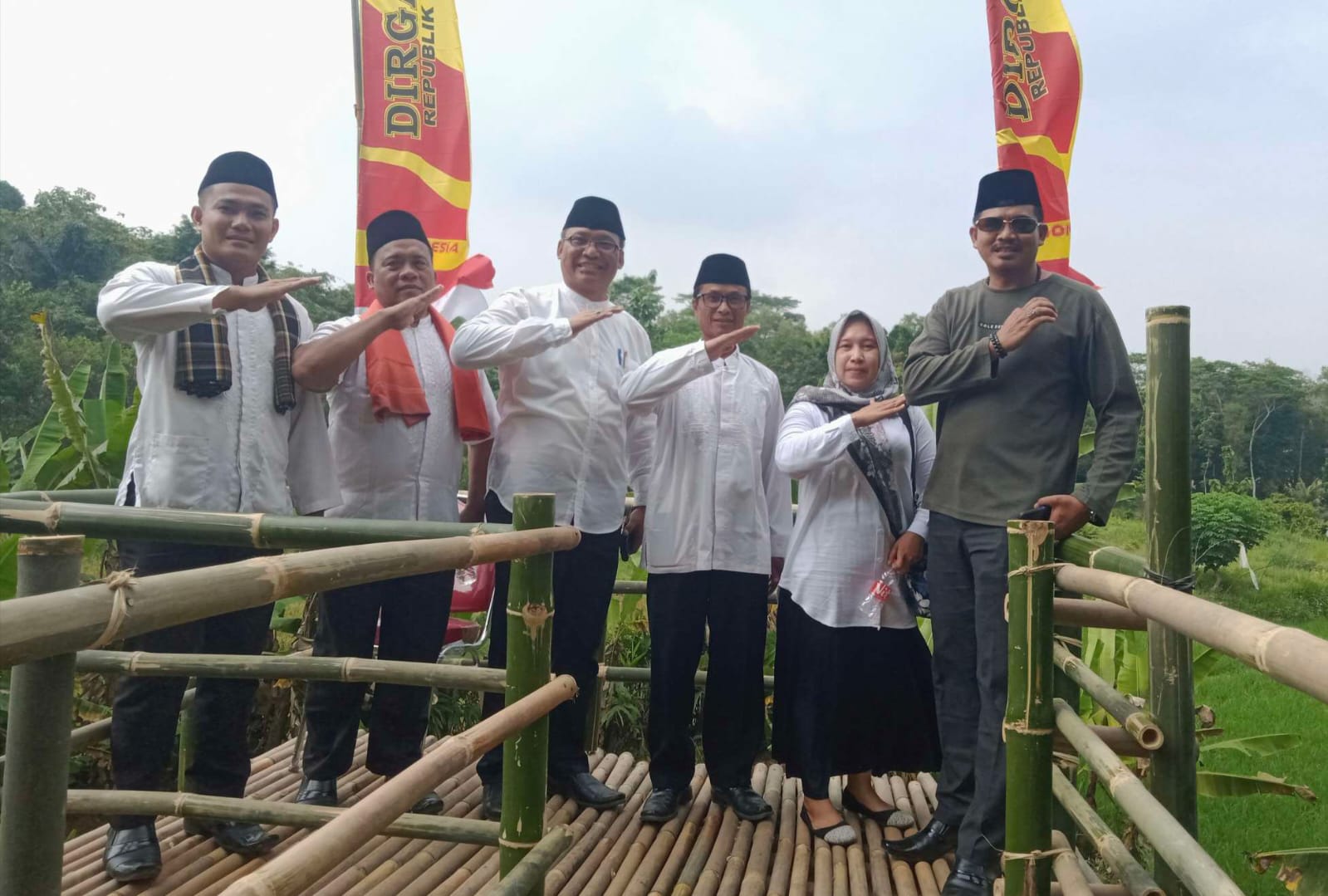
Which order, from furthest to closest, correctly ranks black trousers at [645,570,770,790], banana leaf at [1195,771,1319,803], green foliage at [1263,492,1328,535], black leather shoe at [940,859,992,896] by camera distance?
green foliage at [1263,492,1328,535] → banana leaf at [1195,771,1319,803] → black trousers at [645,570,770,790] → black leather shoe at [940,859,992,896]

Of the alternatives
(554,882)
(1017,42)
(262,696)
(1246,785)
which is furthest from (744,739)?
(1017,42)

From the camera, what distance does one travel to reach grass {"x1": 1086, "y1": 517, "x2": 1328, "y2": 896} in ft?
16.1

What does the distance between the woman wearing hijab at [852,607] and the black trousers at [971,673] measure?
10.2 inches

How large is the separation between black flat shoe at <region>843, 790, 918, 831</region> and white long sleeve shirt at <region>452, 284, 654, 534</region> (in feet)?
3.43

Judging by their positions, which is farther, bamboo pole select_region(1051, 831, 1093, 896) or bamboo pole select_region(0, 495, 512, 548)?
bamboo pole select_region(1051, 831, 1093, 896)

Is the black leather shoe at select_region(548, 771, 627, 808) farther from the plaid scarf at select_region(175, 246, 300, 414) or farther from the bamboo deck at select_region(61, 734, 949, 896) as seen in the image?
the plaid scarf at select_region(175, 246, 300, 414)

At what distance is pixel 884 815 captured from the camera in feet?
9.08

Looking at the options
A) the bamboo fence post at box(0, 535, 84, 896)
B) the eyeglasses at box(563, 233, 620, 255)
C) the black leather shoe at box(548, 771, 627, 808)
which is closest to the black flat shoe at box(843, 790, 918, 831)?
the black leather shoe at box(548, 771, 627, 808)

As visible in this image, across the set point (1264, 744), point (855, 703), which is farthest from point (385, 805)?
point (1264, 744)

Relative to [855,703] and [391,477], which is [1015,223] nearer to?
[855,703]

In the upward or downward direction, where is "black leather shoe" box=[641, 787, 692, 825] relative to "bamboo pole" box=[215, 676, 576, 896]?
downward

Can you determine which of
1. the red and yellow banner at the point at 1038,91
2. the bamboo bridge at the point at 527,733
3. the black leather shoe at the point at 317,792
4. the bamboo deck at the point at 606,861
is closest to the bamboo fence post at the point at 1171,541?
the bamboo bridge at the point at 527,733

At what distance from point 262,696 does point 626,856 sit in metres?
2.52

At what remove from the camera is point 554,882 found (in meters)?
2.26
